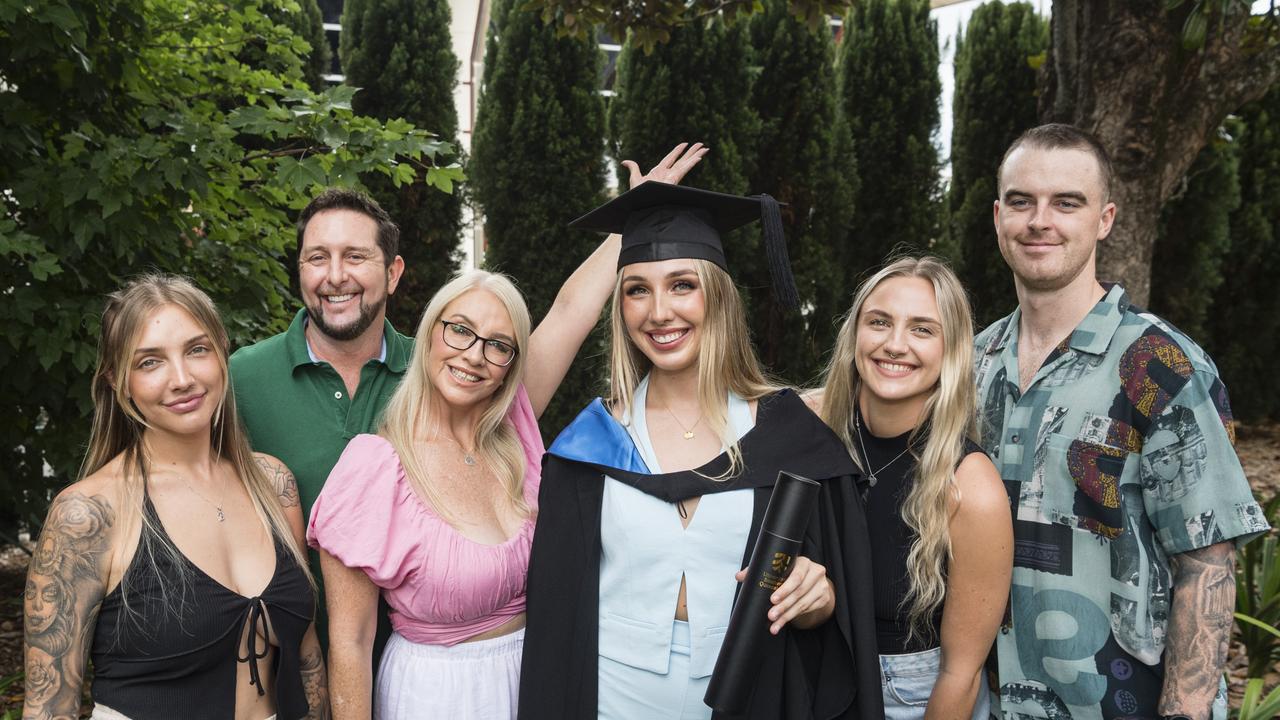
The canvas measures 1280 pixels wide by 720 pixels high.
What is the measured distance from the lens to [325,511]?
223 cm

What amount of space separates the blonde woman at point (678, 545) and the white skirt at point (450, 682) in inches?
6.2

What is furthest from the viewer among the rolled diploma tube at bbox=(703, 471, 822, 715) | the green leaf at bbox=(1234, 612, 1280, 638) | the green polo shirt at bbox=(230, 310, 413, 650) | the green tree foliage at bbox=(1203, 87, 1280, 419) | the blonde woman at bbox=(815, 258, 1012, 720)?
the green tree foliage at bbox=(1203, 87, 1280, 419)

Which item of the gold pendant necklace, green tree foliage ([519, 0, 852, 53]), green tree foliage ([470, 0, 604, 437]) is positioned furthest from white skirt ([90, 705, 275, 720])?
green tree foliage ([470, 0, 604, 437])

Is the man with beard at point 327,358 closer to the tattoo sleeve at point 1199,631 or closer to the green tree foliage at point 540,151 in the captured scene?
the tattoo sleeve at point 1199,631

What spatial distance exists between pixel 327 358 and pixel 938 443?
6.09ft

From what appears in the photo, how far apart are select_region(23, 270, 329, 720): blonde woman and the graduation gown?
62 centimetres

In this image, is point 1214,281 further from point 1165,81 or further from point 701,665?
point 701,665

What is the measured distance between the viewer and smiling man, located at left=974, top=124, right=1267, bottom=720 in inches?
86.9

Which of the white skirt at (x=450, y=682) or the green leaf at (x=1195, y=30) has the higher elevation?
the green leaf at (x=1195, y=30)

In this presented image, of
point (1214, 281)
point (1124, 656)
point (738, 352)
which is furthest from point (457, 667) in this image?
point (1214, 281)

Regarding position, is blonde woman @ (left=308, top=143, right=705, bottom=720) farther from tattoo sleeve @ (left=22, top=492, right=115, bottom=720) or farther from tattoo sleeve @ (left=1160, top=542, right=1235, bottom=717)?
tattoo sleeve @ (left=1160, top=542, right=1235, bottom=717)

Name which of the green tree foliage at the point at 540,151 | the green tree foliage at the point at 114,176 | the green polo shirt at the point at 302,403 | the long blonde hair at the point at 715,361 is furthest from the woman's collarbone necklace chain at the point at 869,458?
the green tree foliage at the point at 540,151

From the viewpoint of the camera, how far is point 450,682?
230 cm

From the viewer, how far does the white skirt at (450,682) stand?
7.53 ft
